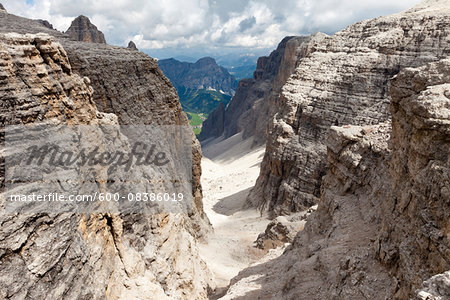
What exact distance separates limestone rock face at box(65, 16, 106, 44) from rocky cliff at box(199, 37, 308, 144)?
120 ft

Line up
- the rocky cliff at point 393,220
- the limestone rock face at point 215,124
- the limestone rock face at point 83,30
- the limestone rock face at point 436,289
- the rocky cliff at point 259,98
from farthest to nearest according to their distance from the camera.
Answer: the limestone rock face at point 215,124
the rocky cliff at point 259,98
the limestone rock face at point 83,30
the rocky cliff at point 393,220
the limestone rock face at point 436,289

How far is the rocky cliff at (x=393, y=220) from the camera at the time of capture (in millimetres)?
6895

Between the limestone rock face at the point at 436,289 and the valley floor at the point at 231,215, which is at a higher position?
the limestone rock face at the point at 436,289

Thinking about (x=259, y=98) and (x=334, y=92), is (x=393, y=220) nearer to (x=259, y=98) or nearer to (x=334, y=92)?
(x=334, y=92)

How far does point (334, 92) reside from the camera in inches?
1249

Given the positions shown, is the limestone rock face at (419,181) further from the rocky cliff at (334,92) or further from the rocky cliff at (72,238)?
the rocky cliff at (334,92)

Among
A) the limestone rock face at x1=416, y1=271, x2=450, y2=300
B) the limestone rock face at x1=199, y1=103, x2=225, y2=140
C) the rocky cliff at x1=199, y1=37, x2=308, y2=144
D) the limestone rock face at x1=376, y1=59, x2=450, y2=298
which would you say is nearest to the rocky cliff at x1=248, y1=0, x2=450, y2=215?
the limestone rock face at x1=376, y1=59, x2=450, y2=298

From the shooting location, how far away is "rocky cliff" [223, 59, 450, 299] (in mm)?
6895

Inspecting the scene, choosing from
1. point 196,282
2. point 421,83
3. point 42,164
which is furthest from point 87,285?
point 421,83

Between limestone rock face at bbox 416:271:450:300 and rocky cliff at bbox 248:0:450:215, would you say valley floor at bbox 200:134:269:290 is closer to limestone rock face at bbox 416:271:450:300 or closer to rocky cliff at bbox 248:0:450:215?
rocky cliff at bbox 248:0:450:215

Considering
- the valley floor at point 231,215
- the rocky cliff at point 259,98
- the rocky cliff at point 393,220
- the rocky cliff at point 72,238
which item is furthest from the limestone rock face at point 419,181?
the rocky cliff at point 259,98

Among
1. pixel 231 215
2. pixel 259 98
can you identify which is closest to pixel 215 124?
pixel 259 98

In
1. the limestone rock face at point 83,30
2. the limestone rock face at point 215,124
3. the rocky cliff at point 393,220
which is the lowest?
the limestone rock face at point 215,124

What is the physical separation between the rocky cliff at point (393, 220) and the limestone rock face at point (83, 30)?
5120 cm
